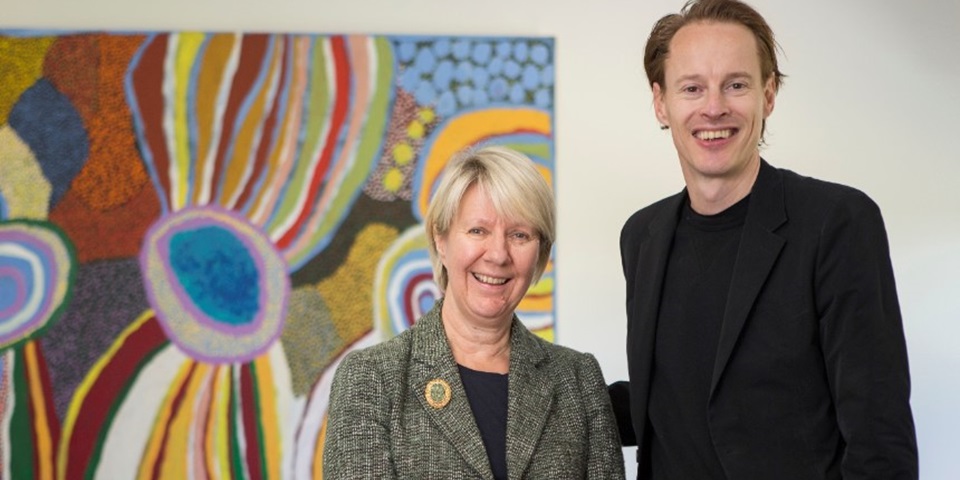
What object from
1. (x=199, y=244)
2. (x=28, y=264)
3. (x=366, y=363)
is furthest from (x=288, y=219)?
(x=366, y=363)

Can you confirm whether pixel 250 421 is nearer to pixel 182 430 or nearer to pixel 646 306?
pixel 182 430

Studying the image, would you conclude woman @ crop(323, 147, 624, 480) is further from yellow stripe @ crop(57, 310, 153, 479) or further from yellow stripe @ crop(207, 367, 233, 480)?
yellow stripe @ crop(57, 310, 153, 479)

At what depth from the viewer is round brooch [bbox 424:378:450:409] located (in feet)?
6.44

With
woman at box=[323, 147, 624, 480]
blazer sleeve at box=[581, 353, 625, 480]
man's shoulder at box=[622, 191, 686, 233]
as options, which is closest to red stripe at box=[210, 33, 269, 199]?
woman at box=[323, 147, 624, 480]

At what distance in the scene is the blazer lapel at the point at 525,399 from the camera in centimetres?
195

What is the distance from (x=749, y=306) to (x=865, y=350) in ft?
0.66

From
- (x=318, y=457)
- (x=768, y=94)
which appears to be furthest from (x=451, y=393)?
(x=318, y=457)

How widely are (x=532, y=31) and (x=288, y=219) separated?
3.30 ft

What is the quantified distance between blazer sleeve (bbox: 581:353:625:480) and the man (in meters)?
0.05

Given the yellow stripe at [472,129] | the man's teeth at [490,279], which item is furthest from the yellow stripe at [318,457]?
the man's teeth at [490,279]

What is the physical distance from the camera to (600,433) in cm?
206

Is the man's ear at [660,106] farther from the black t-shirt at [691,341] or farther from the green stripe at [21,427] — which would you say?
the green stripe at [21,427]

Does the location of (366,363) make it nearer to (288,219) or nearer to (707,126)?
(707,126)

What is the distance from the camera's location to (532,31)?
3.67 meters
